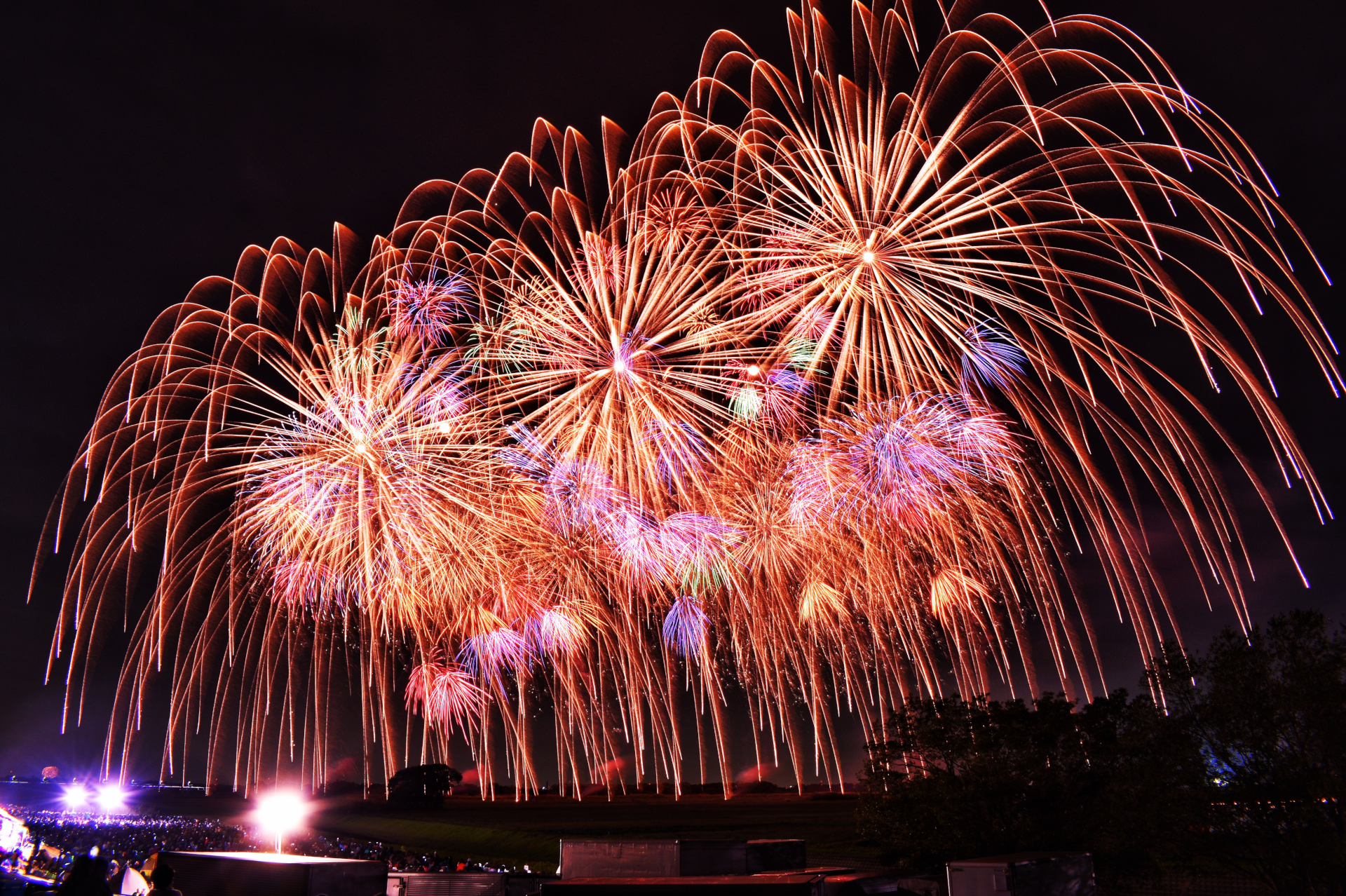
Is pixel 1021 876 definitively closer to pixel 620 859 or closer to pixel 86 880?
pixel 620 859

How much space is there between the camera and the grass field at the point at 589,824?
146 feet

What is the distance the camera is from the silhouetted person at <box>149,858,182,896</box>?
12.7 m

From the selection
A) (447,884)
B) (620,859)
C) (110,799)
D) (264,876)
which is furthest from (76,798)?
(264,876)

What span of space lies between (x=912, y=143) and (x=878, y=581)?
16736 mm

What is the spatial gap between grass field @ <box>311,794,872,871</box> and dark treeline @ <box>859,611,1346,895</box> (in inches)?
375

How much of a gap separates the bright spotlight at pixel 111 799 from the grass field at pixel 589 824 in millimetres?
28444

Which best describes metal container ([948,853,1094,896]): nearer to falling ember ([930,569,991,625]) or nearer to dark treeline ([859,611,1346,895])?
dark treeline ([859,611,1346,895])

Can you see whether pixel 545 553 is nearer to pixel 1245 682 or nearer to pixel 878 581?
pixel 878 581

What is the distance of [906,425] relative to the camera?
28.5 m

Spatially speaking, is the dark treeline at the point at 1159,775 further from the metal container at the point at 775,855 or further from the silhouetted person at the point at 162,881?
Answer: the silhouetted person at the point at 162,881

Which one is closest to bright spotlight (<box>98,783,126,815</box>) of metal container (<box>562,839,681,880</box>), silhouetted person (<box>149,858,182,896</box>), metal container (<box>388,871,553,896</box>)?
metal container (<box>562,839,681,880</box>)

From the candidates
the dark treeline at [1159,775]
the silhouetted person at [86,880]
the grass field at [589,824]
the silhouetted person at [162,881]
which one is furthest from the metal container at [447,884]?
the grass field at [589,824]

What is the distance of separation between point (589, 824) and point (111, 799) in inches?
2488

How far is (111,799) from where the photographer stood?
88.7 meters
